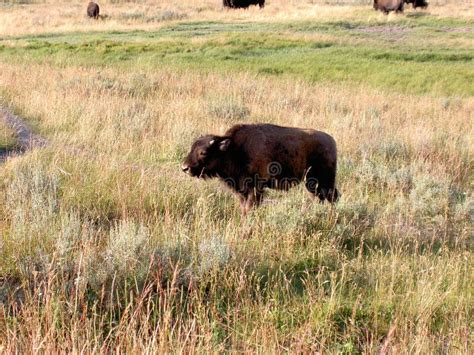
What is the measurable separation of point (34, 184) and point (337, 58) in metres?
16.1

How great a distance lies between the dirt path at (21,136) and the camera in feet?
26.7

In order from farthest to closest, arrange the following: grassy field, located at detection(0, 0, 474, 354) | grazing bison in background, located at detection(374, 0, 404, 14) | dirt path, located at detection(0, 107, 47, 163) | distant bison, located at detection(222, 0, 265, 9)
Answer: distant bison, located at detection(222, 0, 265, 9)
grazing bison in background, located at detection(374, 0, 404, 14)
dirt path, located at detection(0, 107, 47, 163)
grassy field, located at detection(0, 0, 474, 354)

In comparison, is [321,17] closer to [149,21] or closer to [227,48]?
[149,21]

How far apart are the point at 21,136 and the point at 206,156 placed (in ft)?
16.3

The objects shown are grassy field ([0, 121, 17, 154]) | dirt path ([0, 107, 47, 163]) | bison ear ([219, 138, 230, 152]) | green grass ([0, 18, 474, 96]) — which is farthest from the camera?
green grass ([0, 18, 474, 96])

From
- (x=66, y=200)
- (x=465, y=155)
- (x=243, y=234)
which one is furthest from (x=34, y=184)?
(x=465, y=155)

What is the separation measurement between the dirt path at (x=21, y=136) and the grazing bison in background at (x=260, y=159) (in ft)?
11.4

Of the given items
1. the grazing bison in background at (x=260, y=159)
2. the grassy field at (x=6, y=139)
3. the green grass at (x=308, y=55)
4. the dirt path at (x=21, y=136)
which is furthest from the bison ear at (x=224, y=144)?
the green grass at (x=308, y=55)

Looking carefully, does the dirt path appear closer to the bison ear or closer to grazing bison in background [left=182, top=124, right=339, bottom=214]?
grazing bison in background [left=182, top=124, right=339, bottom=214]

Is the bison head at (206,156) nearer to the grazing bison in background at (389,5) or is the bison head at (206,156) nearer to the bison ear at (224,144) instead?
the bison ear at (224,144)

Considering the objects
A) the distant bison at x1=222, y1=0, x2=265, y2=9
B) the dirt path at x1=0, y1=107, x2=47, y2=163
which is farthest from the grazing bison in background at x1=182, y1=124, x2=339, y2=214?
the distant bison at x1=222, y1=0, x2=265, y2=9

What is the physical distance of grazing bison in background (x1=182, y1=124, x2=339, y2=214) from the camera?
18.6ft

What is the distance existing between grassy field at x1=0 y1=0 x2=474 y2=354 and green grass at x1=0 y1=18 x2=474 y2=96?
0.49 feet

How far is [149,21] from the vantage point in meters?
38.0
